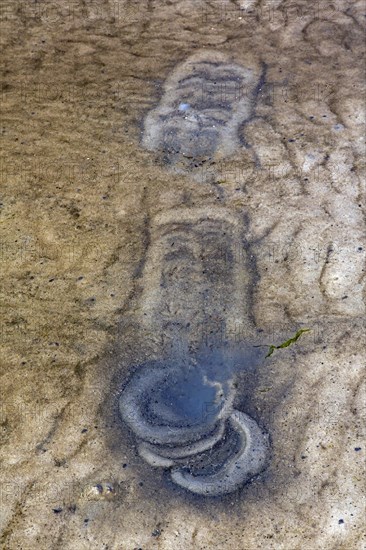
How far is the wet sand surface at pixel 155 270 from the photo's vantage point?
98.3 inches

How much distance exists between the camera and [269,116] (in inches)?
163

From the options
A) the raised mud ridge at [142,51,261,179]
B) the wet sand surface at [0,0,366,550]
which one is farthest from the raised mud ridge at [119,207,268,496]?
the raised mud ridge at [142,51,261,179]

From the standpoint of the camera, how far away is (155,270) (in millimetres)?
3256

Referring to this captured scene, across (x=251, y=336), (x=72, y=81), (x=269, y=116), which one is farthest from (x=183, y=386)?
(x=72, y=81)

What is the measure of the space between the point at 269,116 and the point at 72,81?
4.11 feet

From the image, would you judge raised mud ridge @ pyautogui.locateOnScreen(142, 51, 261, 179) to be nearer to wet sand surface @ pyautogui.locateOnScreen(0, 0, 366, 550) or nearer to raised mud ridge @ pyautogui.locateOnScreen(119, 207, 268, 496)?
wet sand surface @ pyautogui.locateOnScreen(0, 0, 366, 550)

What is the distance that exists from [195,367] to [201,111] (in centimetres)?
185

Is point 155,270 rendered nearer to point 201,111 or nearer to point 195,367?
point 195,367

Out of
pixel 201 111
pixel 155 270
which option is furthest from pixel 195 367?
pixel 201 111

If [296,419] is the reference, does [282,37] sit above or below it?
above

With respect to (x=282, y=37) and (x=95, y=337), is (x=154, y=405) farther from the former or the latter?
(x=282, y=37)

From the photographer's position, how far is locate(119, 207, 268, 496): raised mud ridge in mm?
2656

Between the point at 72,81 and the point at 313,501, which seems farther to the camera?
the point at 72,81

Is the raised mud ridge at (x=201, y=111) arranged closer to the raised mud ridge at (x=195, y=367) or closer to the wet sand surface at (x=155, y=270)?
the wet sand surface at (x=155, y=270)
